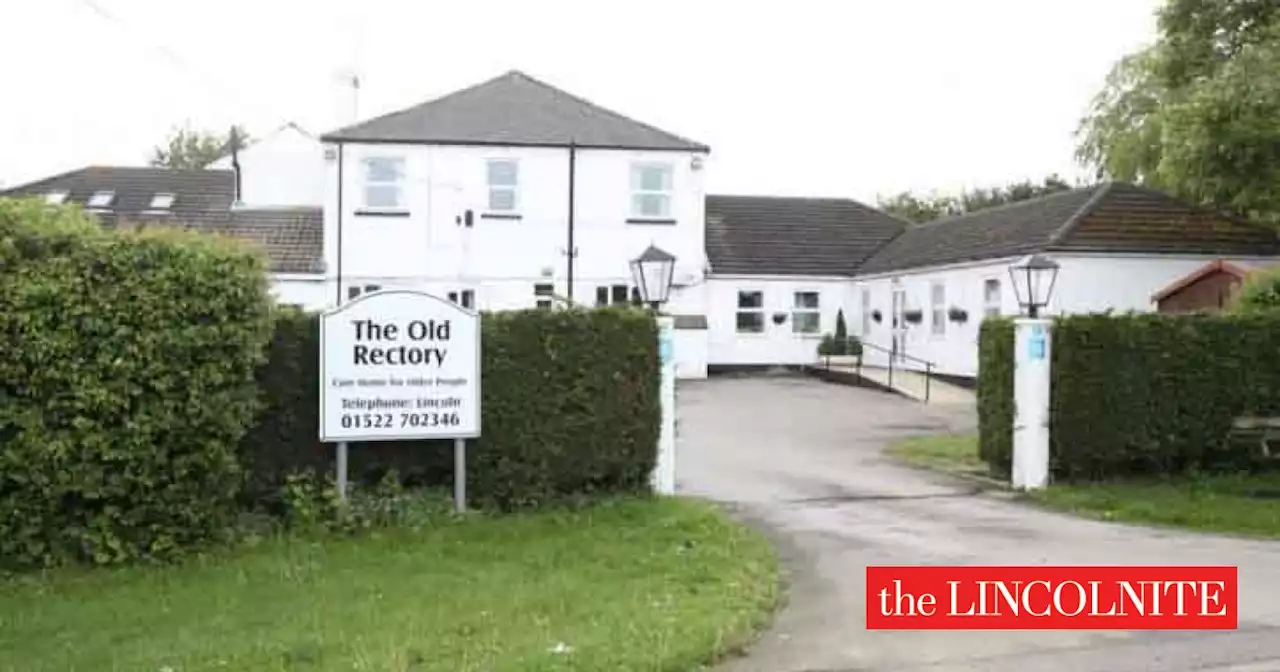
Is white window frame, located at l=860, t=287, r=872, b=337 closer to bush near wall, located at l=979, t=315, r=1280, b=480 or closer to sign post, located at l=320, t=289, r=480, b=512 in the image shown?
bush near wall, located at l=979, t=315, r=1280, b=480

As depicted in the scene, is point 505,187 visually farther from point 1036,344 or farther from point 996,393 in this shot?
point 1036,344

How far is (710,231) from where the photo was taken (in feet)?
121

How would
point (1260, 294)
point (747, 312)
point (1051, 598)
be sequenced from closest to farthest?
point (1051, 598) < point (1260, 294) < point (747, 312)

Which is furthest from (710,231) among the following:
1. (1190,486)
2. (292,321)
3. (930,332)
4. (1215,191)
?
(292,321)

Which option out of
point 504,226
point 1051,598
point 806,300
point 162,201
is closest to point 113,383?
point 1051,598

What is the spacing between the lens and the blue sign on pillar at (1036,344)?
14.2 meters

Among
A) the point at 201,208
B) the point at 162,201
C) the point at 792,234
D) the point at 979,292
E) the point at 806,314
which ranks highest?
the point at 162,201

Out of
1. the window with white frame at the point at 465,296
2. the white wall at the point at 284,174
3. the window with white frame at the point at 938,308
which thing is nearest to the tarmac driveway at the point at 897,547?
the window with white frame at the point at 938,308

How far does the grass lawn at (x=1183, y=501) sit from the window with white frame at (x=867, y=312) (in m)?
20.0

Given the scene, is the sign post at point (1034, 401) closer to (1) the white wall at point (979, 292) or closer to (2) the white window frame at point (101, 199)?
(1) the white wall at point (979, 292)

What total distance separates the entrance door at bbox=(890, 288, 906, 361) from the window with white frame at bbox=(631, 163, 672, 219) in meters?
6.78

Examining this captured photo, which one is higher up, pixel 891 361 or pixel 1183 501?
pixel 891 361

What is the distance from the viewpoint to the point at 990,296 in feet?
95.9

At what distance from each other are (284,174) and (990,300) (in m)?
22.3
